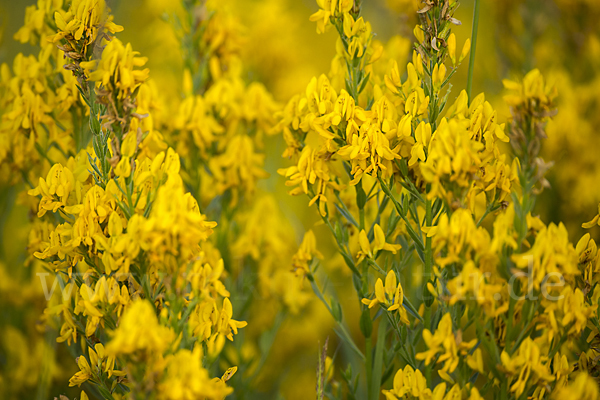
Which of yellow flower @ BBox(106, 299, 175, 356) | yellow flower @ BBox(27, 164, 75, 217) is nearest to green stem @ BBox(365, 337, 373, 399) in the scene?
yellow flower @ BBox(106, 299, 175, 356)

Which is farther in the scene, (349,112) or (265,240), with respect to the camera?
(265,240)

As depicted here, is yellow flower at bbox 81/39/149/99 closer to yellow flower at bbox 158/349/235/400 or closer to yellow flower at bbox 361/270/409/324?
yellow flower at bbox 158/349/235/400

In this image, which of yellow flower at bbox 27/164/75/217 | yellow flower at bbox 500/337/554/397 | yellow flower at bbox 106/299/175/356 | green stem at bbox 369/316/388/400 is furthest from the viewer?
green stem at bbox 369/316/388/400

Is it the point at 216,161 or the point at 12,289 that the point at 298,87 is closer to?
the point at 216,161

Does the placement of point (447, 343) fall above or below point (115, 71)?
below

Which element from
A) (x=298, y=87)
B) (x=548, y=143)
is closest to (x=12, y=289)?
(x=298, y=87)

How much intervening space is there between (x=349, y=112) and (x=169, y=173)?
15.0 inches

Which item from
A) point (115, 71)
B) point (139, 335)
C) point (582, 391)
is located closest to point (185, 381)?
point (139, 335)

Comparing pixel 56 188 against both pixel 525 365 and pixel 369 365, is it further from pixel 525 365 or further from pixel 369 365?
pixel 525 365

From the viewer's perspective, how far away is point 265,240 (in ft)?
5.62

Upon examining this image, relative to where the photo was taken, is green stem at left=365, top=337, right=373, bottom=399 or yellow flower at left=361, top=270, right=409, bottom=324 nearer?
yellow flower at left=361, top=270, right=409, bottom=324

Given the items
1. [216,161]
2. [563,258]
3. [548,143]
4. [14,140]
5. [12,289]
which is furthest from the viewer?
[548,143]

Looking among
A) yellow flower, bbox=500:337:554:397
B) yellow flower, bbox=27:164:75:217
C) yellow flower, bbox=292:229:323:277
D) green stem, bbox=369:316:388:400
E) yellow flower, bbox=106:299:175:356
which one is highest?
yellow flower, bbox=27:164:75:217

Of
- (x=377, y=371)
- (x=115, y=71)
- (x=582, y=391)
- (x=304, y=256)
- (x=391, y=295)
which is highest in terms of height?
(x=115, y=71)
